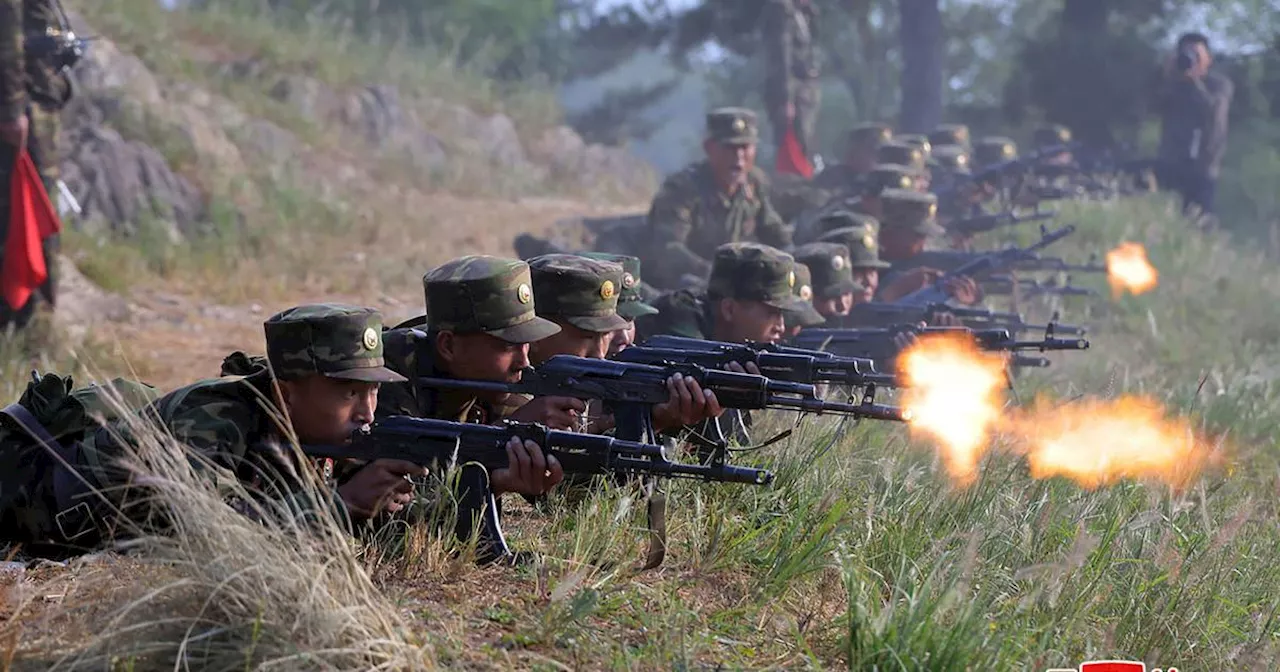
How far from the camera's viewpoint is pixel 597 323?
5.89m

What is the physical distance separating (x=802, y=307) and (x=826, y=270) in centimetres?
139

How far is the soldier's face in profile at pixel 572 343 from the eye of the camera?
5898 mm

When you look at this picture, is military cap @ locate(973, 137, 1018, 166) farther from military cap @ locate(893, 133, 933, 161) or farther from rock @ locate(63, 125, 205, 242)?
rock @ locate(63, 125, 205, 242)

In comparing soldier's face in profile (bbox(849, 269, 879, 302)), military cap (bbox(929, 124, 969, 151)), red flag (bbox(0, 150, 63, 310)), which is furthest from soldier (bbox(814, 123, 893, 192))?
red flag (bbox(0, 150, 63, 310))

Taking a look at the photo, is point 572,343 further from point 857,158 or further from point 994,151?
point 994,151

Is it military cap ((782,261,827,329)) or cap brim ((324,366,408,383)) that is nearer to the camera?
cap brim ((324,366,408,383))

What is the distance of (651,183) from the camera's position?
23.9 meters

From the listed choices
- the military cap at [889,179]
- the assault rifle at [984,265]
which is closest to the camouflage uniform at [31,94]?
the assault rifle at [984,265]

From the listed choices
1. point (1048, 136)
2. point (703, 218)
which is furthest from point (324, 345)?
point (1048, 136)

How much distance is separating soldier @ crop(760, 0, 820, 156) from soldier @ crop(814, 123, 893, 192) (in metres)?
2.07

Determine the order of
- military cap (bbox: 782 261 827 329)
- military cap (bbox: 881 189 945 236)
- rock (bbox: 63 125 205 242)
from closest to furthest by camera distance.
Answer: military cap (bbox: 782 261 827 329)
military cap (bbox: 881 189 945 236)
rock (bbox: 63 125 205 242)

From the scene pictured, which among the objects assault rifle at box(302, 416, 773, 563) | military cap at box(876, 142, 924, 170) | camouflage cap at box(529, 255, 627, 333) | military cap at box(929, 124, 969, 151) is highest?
military cap at box(929, 124, 969, 151)

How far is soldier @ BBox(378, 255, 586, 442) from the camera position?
5211mm

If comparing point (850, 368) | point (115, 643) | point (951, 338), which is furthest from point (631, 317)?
point (115, 643)
